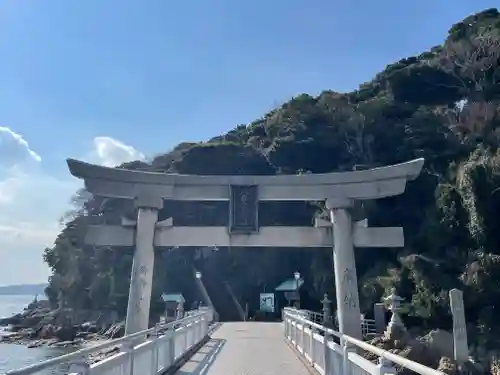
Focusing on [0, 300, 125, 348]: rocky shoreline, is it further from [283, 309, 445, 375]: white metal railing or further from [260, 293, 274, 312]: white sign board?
[283, 309, 445, 375]: white metal railing

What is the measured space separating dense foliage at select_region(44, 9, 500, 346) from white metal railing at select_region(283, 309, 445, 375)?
55.7 feet

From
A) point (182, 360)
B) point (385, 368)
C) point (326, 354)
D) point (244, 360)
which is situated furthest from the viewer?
point (244, 360)

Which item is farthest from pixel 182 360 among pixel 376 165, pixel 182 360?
pixel 376 165

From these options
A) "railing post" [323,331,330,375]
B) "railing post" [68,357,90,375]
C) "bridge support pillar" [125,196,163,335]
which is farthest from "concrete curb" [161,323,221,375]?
"railing post" [68,357,90,375]

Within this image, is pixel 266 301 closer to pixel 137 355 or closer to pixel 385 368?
pixel 137 355

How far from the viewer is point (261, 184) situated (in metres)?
16.0

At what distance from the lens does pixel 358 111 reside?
46281 mm

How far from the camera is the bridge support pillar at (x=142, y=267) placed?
47.0 ft

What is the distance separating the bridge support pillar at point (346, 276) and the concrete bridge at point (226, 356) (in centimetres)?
141

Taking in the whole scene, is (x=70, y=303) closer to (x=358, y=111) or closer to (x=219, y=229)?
(x=358, y=111)

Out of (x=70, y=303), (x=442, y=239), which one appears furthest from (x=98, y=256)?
(x=442, y=239)

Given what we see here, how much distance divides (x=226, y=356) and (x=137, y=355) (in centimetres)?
606

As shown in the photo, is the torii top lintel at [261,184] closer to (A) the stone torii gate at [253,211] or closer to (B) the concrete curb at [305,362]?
(A) the stone torii gate at [253,211]

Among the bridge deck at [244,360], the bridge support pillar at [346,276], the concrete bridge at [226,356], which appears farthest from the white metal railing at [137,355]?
the bridge support pillar at [346,276]
